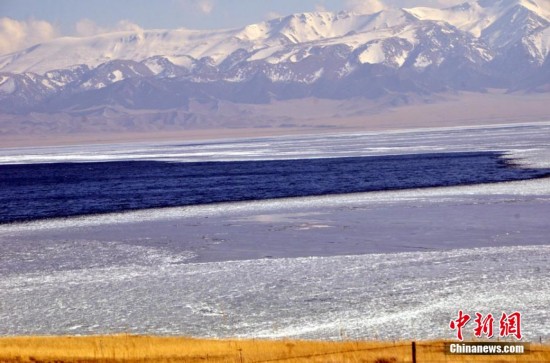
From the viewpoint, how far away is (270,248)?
30156mm

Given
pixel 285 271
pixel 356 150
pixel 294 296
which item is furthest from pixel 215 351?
pixel 356 150

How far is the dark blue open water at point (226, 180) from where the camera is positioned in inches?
2044

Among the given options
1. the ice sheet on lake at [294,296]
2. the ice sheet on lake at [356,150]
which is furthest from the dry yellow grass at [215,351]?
the ice sheet on lake at [356,150]

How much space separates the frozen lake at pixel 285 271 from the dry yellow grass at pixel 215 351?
0.91 m

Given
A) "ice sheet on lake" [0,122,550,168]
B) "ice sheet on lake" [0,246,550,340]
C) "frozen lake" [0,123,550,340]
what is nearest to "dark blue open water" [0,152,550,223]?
"ice sheet on lake" [0,122,550,168]

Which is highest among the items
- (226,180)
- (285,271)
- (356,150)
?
(285,271)

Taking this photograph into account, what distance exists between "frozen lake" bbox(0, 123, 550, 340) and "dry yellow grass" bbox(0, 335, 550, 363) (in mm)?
908

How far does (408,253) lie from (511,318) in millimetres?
8881

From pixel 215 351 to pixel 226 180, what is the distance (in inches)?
1914

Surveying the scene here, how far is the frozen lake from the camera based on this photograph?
65.8 ft

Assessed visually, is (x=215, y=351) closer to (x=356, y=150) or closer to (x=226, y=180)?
(x=226, y=180)

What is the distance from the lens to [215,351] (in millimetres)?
17531

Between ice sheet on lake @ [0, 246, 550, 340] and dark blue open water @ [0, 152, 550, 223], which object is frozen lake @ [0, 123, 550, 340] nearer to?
ice sheet on lake @ [0, 246, 550, 340]

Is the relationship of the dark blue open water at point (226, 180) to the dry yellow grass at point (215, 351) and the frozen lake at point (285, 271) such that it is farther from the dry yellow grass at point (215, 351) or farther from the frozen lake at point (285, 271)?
the dry yellow grass at point (215, 351)
